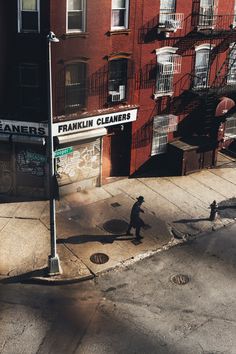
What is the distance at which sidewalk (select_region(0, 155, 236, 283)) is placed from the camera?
18547mm

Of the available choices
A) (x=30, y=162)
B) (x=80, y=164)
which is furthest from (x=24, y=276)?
(x=80, y=164)

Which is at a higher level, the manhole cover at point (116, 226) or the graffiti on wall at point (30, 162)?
the graffiti on wall at point (30, 162)

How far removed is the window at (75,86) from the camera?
21250 mm

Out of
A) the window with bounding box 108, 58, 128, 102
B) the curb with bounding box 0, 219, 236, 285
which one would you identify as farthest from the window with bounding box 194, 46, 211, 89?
the curb with bounding box 0, 219, 236, 285

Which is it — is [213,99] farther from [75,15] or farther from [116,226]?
[116,226]

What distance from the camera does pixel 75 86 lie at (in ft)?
70.9

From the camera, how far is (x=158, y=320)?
616 inches

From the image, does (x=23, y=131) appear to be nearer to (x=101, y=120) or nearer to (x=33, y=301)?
(x=101, y=120)

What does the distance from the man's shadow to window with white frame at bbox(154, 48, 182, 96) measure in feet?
28.7

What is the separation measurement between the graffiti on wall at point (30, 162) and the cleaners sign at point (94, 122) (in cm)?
179

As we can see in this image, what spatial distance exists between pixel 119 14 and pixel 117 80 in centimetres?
318

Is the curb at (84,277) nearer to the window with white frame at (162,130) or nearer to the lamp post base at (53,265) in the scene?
the lamp post base at (53,265)

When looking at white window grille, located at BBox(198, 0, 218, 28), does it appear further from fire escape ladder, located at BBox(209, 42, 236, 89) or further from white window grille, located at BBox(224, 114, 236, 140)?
white window grille, located at BBox(224, 114, 236, 140)

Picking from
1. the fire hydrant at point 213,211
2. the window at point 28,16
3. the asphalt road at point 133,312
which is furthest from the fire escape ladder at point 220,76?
the asphalt road at point 133,312
